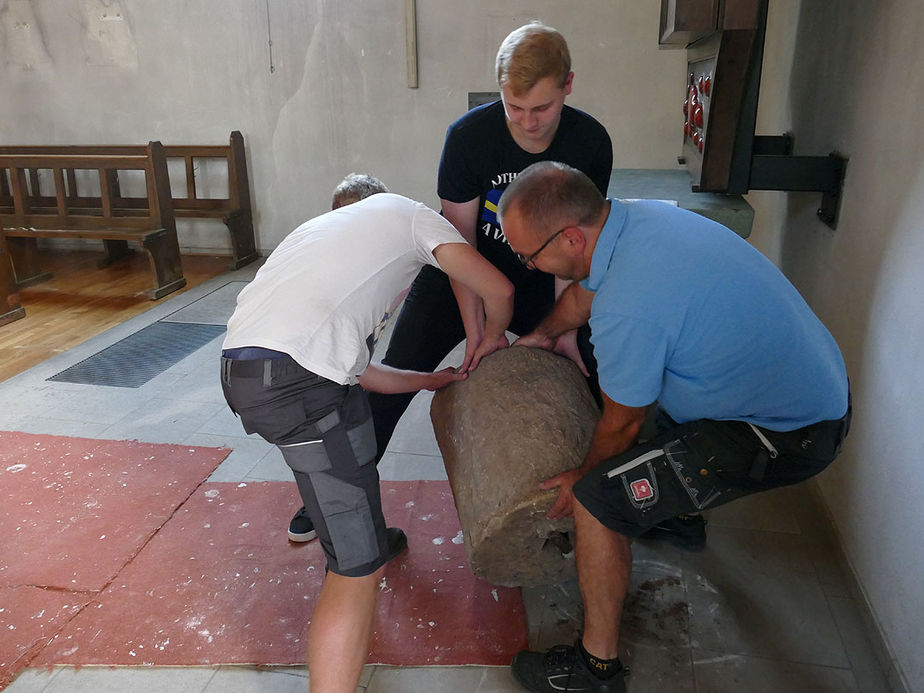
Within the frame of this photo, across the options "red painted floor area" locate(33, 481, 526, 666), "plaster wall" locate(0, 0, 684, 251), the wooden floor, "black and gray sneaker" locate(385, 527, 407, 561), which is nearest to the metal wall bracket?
"red painted floor area" locate(33, 481, 526, 666)

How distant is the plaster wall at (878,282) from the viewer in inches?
76.4

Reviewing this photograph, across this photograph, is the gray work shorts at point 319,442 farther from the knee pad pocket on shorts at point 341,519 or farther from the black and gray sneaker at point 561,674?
the black and gray sneaker at point 561,674

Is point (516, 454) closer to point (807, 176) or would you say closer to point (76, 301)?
point (807, 176)

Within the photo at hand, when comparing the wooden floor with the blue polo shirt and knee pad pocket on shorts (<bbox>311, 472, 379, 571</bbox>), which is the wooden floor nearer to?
knee pad pocket on shorts (<bbox>311, 472, 379, 571</bbox>)

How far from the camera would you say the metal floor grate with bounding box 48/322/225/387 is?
389 centimetres

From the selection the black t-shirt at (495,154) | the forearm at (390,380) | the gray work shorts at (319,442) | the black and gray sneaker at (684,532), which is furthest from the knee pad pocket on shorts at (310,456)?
the black and gray sneaker at (684,532)

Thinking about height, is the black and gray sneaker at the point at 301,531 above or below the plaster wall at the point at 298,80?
below

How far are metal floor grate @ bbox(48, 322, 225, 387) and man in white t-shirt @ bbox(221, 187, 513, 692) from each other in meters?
2.42

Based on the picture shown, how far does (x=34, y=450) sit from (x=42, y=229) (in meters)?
2.97

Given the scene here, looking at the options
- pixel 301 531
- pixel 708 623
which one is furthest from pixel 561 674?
pixel 301 531

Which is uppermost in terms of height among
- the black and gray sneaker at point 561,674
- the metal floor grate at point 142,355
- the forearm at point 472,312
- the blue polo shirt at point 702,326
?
the blue polo shirt at point 702,326

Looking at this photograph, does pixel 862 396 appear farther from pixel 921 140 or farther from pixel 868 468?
pixel 921 140

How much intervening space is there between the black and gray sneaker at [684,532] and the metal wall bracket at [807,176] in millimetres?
1232

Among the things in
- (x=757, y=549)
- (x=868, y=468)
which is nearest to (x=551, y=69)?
(x=868, y=468)
